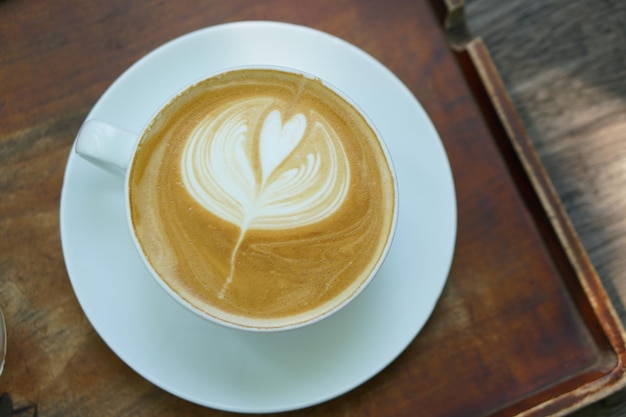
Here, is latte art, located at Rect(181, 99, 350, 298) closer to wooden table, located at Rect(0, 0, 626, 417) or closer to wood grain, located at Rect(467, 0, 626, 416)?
wooden table, located at Rect(0, 0, 626, 417)

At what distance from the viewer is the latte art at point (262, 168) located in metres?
0.85

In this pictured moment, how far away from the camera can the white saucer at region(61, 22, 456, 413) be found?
0.94 metres

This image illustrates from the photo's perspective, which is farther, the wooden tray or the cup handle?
the wooden tray

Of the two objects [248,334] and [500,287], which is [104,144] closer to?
[248,334]

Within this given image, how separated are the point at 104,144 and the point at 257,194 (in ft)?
0.76

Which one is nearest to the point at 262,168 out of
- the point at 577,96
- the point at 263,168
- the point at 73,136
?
the point at 263,168

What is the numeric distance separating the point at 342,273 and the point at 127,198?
333mm

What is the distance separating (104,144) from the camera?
84 centimetres

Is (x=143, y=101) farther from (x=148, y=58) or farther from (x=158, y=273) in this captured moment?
(x=158, y=273)

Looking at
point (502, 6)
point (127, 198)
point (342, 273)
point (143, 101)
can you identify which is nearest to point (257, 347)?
point (342, 273)

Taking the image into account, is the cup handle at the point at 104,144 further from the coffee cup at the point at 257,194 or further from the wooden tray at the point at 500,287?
the wooden tray at the point at 500,287

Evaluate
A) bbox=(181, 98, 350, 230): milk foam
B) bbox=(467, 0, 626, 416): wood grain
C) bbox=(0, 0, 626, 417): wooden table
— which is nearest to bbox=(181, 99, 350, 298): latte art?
bbox=(181, 98, 350, 230): milk foam

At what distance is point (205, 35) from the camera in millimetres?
980

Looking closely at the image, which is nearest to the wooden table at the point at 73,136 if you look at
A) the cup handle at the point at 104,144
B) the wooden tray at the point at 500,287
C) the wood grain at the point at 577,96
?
the wooden tray at the point at 500,287
